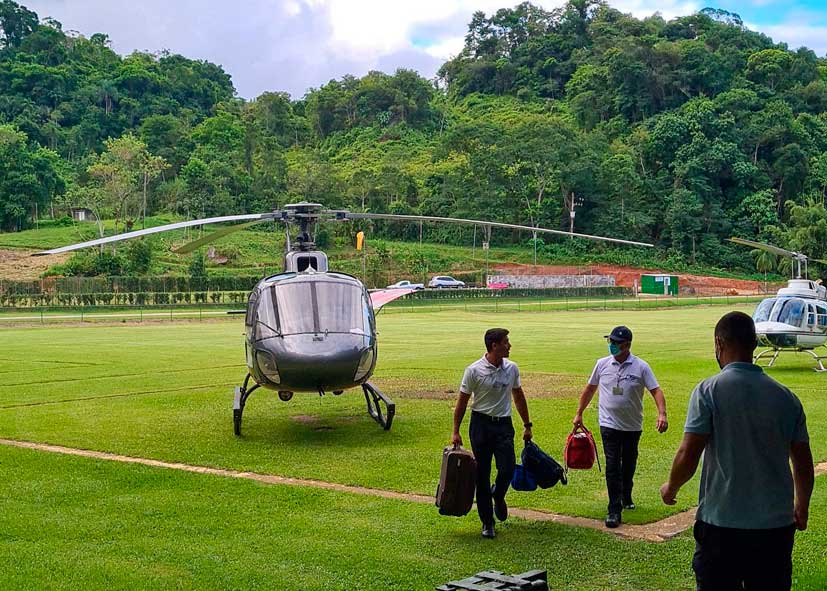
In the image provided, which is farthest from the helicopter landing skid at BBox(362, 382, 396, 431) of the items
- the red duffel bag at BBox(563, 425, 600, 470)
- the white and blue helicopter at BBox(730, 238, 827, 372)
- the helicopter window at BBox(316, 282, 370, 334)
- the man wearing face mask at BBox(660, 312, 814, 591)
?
the white and blue helicopter at BBox(730, 238, 827, 372)

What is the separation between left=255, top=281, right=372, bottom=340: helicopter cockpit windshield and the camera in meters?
12.7

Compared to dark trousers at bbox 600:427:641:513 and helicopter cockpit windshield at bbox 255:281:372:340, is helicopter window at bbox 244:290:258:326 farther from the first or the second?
dark trousers at bbox 600:427:641:513

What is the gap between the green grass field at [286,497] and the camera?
23.6ft

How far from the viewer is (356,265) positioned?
83.0m

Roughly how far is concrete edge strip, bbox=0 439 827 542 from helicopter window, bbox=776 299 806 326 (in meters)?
11.8

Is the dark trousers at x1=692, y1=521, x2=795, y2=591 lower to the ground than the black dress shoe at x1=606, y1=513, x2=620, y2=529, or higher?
higher

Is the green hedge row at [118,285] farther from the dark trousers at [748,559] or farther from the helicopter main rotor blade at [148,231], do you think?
the dark trousers at [748,559]

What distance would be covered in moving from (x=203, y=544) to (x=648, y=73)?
11792 cm

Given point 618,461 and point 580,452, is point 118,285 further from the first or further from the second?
point 618,461

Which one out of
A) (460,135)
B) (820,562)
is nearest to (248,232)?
(460,135)

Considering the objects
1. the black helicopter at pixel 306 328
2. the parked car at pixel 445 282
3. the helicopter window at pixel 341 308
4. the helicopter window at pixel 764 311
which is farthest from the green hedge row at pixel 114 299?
the helicopter window at pixel 341 308

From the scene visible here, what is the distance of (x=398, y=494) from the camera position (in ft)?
32.5

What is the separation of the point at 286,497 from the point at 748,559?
232 inches

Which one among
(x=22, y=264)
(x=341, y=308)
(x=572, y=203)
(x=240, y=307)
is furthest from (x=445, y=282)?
(x=341, y=308)
